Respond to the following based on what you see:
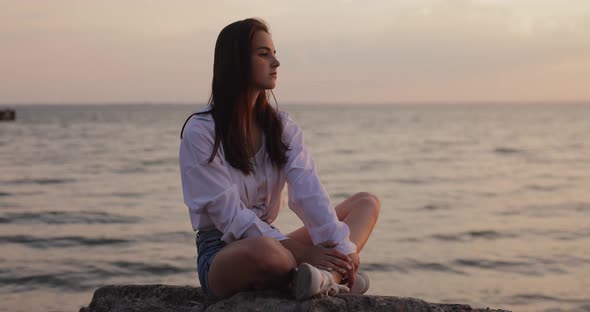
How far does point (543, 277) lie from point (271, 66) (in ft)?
19.7

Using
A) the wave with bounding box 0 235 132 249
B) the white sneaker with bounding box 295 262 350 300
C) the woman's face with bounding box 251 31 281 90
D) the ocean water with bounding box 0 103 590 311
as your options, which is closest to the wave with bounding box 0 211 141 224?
the ocean water with bounding box 0 103 590 311

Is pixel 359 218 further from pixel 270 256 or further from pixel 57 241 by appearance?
pixel 57 241

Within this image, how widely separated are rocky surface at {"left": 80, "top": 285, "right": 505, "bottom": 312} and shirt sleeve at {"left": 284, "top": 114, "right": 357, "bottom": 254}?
1.16 ft

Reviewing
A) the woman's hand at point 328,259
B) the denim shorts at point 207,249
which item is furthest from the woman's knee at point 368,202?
the denim shorts at point 207,249

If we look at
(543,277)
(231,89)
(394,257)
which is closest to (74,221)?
(394,257)

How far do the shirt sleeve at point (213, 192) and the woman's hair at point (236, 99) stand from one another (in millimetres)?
65

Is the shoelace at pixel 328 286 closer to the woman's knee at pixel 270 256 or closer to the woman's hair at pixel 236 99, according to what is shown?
the woman's knee at pixel 270 256

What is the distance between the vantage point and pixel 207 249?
149 inches

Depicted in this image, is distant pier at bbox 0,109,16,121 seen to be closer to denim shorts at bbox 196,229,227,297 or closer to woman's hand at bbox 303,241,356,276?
denim shorts at bbox 196,229,227,297

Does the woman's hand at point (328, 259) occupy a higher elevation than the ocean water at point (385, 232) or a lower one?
higher

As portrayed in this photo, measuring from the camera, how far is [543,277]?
848cm

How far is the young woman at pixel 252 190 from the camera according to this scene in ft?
11.5

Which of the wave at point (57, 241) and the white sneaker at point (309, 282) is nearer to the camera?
the white sneaker at point (309, 282)

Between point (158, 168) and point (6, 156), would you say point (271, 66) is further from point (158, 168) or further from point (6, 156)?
point (6, 156)
